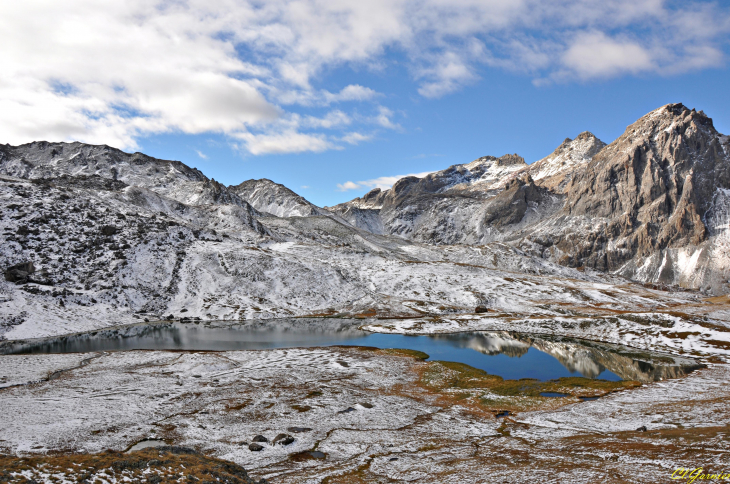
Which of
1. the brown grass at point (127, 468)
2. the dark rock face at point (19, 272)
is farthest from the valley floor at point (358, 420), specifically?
the dark rock face at point (19, 272)

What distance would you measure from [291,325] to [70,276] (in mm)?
59000

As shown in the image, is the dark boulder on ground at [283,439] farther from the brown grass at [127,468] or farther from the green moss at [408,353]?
the green moss at [408,353]

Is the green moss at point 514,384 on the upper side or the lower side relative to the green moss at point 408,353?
lower

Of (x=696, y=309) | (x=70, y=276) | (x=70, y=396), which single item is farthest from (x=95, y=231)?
(x=696, y=309)

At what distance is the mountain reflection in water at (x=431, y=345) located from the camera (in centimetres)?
6188

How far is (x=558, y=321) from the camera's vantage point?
93.2m

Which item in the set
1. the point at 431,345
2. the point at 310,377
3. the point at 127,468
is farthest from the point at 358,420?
the point at 431,345

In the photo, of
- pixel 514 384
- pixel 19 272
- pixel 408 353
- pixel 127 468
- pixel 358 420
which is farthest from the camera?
pixel 19 272

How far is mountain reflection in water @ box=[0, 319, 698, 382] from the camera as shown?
203 feet

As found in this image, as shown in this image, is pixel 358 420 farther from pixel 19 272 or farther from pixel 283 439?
pixel 19 272

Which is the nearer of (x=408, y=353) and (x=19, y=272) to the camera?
(x=408, y=353)

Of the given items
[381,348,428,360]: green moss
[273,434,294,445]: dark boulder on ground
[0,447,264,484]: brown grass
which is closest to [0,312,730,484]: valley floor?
[0,447,264,484]: brown grass

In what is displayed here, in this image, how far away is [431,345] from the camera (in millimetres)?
80625

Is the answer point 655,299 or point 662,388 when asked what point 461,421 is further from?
point 655,299
